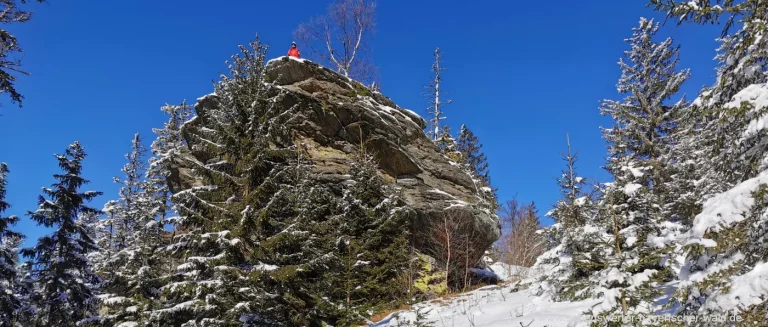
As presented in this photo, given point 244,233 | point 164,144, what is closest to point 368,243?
point 244,233

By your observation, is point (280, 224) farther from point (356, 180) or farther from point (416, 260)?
point (416, 260)

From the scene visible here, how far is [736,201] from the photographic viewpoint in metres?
5.40

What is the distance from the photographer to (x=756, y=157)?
6004 mm

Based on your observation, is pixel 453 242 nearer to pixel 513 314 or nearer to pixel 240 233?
pixel 513 314

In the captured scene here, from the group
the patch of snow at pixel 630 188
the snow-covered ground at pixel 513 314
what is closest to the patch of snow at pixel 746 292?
the patch of snow at pixel 630 188

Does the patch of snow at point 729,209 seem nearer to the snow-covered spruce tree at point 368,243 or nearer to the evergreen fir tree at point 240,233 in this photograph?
the evergreen fir tree at point 240,233

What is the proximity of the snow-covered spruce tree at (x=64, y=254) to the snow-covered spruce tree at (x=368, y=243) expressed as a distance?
13766 mm

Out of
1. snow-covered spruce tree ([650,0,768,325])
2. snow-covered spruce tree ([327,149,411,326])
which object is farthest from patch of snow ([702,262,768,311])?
snow-covered spruce tree ([327,149,411,326])

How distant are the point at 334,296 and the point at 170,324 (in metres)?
5.50

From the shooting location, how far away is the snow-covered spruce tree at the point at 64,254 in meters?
19.6

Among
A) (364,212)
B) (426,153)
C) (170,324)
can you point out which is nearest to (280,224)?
(170,324)

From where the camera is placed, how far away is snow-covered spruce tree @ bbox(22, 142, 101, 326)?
19.6m

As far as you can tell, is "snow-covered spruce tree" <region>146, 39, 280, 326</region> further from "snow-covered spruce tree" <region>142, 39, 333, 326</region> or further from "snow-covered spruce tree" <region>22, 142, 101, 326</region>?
"snow-covered spruce tree" <region>22, 142, 101, 326</region>

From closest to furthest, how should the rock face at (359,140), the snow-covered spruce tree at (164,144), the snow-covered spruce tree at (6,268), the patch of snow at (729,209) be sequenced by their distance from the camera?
the patch of snow at (729,209) < the snow-covered spruce tree at (6,268) < the rock face at (359,140) < the snow-covered spruce tree at (164,144)
